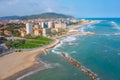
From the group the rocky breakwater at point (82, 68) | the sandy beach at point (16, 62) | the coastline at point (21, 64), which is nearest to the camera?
the rocky breakwater at point (82, 68)

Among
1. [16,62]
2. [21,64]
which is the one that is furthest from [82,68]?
[16,62]

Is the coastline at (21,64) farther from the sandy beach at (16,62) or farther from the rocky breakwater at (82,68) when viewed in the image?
the rocky breakwater at (82,68)

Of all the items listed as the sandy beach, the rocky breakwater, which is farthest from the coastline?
the rocky breakwater

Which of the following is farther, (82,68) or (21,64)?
(21,64)

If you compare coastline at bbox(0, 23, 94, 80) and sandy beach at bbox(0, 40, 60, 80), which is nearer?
coastline at bbox(0, 23, 94, 80)

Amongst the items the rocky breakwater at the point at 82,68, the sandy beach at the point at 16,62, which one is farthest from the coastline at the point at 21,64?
the rocky breakwater at the point at 82,68

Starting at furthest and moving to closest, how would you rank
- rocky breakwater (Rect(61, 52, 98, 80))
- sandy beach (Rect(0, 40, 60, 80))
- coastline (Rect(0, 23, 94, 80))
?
sandy beach (Rect(0, 40, 60, 80)), coastline (Rect(0, 23, 94, 80)), rocky breakwater (Rect(61, 52, 98, 80))

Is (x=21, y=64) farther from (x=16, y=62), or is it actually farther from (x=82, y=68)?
(x=82, y=68)

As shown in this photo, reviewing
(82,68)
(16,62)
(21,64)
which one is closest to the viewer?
(82,68)

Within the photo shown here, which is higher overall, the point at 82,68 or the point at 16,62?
the point at 82,68

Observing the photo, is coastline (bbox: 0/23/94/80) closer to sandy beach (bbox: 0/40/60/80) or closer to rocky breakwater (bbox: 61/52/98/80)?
sandy beach (bbox: 0/40/60/80)

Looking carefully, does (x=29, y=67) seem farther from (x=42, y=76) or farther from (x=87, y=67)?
(x=87, y=67)

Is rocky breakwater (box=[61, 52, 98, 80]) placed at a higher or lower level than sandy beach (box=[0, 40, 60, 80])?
higher
